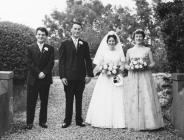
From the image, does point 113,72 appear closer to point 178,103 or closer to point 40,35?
point 178,103

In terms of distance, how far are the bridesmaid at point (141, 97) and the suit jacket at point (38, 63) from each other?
172cm

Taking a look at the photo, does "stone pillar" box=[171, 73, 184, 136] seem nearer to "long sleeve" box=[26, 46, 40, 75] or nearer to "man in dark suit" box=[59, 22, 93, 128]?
"man in dark suit" box=[59, 22, 93, 128]

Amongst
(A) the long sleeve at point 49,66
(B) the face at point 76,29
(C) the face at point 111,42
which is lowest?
(A) the long sleeve at point 49,66

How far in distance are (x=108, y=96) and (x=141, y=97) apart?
2.46ft

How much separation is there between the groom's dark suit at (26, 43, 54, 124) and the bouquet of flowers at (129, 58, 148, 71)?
1.72m

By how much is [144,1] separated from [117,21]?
5.13m

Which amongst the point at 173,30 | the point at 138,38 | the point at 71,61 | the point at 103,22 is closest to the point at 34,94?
the point at 71,61

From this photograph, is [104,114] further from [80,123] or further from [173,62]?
[173,62]

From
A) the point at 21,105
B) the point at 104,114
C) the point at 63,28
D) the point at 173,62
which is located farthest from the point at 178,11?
the point at 63,28

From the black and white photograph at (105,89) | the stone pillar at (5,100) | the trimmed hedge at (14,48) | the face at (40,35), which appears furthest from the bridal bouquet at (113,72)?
the trimmed hedge at (14,48)

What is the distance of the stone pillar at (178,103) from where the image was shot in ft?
20.9

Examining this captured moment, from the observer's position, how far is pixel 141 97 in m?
6.88

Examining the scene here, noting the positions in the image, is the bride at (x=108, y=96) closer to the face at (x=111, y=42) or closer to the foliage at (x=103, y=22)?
the face at (x=111, y=42)

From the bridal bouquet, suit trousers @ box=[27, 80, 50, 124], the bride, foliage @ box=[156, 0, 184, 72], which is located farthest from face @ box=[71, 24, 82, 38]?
foliage @ box=[156, 0, 184, 72]
